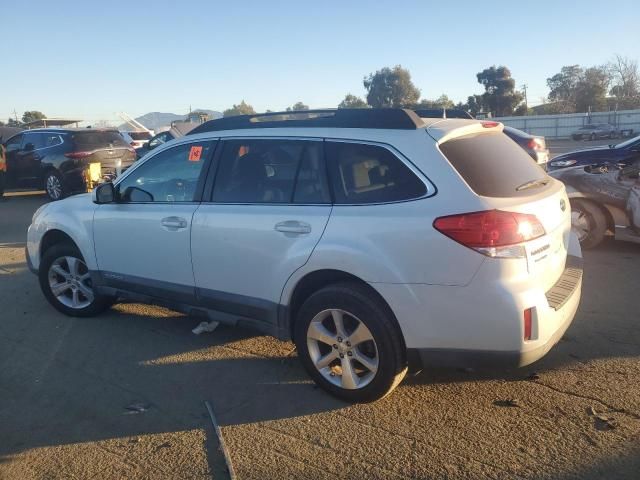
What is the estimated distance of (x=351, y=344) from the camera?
344 centimetres

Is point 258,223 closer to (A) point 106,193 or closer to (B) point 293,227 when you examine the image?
(B) point 293,227

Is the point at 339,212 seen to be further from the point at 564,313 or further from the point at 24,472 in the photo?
the point at 24,472

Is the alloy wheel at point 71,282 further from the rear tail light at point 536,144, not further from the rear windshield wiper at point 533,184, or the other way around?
the rear tail light at point 536,144

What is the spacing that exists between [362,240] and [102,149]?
38.7ft

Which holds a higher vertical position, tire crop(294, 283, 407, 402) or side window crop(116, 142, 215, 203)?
side window crop(116, 142, 215, 203)

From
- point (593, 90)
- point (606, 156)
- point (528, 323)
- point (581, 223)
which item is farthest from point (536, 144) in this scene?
point (593, 90)

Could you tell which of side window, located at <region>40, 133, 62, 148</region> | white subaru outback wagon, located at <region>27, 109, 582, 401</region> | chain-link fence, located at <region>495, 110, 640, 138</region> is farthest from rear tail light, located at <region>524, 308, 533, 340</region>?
chain-link fence, located at <region>495, 110, 640, 138</region>

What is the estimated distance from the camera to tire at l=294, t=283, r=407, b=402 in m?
3.28

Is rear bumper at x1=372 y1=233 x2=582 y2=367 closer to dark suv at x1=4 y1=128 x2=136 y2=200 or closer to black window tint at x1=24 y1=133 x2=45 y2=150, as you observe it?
dark suv at x1=4 y1=128 x2=136 y2=200

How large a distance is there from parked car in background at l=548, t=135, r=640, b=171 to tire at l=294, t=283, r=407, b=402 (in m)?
4.94

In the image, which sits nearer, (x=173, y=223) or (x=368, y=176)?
(x=368, y=176)

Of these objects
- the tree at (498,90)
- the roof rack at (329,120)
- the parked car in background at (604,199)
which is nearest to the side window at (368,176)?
the roof rack at (329,120)

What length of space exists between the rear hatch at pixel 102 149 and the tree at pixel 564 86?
2690 inches

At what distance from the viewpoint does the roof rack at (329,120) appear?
3.51 m
